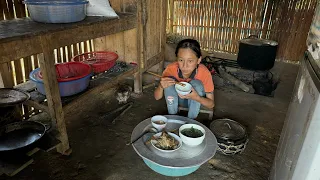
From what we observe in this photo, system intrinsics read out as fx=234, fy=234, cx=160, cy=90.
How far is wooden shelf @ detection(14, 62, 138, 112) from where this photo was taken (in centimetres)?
249

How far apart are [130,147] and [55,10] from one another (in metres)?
1.66

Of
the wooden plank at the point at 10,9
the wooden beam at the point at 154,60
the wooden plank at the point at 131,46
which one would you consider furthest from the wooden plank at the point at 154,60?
the wooden plank at the point at 10,9

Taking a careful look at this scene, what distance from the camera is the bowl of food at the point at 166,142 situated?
1.95m

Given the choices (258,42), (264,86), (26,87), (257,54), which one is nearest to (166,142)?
(26,87)

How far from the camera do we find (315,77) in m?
1.15

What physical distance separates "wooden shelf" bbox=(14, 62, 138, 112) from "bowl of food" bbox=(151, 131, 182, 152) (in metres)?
1.07

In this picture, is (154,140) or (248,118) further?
(248,118)

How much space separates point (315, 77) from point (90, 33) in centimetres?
211

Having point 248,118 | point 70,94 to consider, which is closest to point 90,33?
point 70,94

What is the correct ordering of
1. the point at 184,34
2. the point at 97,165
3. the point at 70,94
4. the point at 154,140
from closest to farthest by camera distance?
1. the point at 154,140
2. the point at 97,165
3. the point at 70,94
4. the point at 184,34

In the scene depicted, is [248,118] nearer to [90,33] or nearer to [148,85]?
[148,85]

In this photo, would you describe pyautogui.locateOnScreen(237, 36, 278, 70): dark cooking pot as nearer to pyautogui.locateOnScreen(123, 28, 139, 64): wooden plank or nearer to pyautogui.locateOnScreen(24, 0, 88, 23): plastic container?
pyautogui.locateOnScreen(123, 28, 139, 64): wooden plank

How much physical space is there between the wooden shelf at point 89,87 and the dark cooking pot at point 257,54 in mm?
2121

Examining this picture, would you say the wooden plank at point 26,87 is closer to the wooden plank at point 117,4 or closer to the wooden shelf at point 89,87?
the wooden shelf at point 89,87
